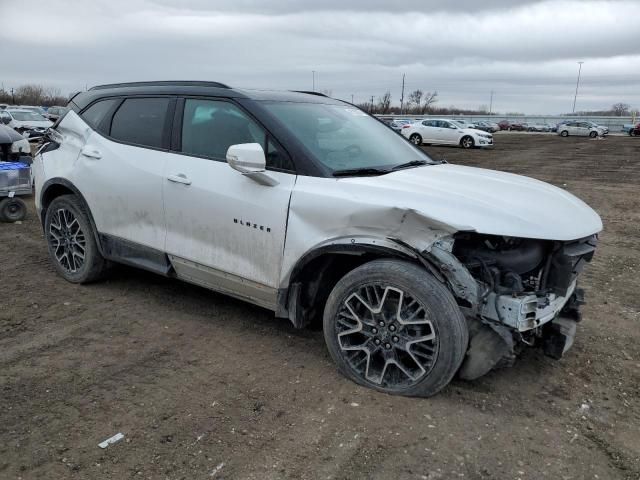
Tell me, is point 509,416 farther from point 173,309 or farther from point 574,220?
point 173,309

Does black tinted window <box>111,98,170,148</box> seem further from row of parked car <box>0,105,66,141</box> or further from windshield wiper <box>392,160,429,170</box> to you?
row of parked car <box>0,105,66,141</box>

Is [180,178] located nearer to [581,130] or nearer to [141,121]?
[141,121]

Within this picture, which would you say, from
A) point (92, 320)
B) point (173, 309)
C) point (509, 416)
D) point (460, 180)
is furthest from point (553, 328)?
point (92, 320)

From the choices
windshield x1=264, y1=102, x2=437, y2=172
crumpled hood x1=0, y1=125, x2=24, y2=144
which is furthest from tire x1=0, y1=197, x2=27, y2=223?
windshield x1=264, y1=102, x2=437, y2=172

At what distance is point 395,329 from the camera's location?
317cm

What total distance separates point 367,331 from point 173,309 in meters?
1.97

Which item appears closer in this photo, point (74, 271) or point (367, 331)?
point (367, 331)

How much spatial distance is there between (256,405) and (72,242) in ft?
9.12

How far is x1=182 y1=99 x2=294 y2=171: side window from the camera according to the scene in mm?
3596

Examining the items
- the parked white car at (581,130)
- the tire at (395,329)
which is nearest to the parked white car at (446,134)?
the parked white car at (581,130)

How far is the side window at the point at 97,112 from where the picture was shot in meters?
4.75

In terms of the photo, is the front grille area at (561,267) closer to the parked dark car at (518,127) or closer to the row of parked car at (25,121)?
the row of parked car at (25,121)

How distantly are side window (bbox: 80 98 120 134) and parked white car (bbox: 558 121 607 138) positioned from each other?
48.2m

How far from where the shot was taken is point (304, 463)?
104 inches
